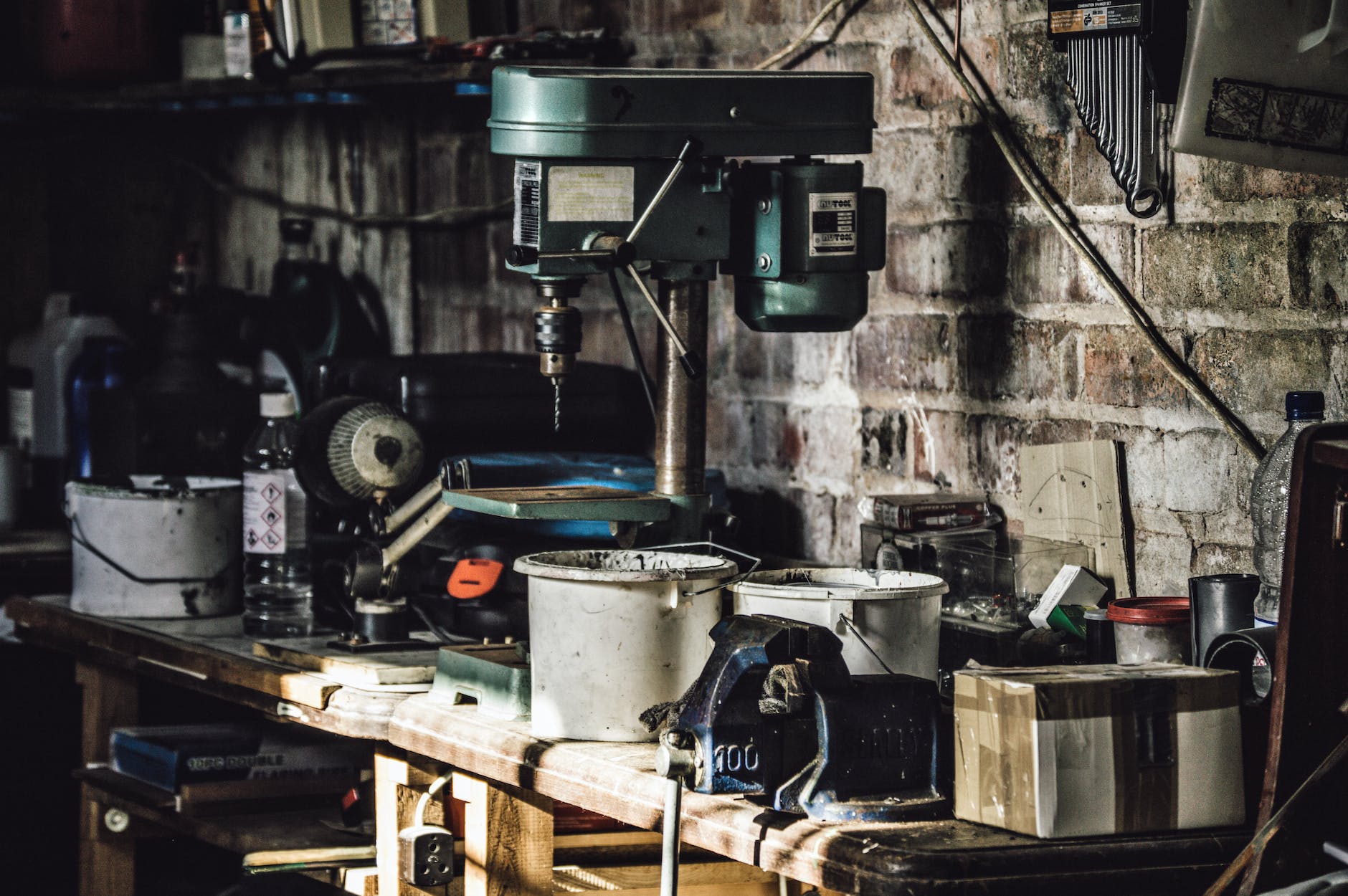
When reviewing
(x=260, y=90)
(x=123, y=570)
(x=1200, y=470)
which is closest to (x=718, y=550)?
(x=1200, y=470)

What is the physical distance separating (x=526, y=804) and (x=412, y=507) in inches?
18.6

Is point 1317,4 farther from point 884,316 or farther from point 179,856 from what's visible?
point 179,856

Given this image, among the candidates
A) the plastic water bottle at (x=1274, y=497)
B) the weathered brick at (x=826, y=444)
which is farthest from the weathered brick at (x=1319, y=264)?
the weathered brick at (x=826, y=444)

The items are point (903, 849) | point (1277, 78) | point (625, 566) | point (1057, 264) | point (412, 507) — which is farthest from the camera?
point (412, 507)

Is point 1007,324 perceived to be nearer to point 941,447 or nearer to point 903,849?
point 941,447

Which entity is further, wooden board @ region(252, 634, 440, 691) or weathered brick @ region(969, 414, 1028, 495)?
A: weathered brick @ region(969, 414, 1028, 495)

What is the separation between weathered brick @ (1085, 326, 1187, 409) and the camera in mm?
2092

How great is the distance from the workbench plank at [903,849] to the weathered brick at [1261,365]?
0.57 meters

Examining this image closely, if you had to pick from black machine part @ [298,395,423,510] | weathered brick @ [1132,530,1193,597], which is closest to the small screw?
black machine part @ [298,395,423,510]

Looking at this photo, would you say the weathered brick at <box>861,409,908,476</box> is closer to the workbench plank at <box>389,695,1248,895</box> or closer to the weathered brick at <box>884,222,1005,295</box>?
the weathered brick at <box>884,222,1005,295</box>

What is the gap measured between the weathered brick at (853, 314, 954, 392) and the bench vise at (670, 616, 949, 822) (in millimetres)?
820

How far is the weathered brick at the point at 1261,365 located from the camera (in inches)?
75.6

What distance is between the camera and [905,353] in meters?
2.48

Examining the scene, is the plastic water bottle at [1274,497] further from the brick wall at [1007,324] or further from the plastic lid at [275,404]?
the plastic lid at [275,404]
